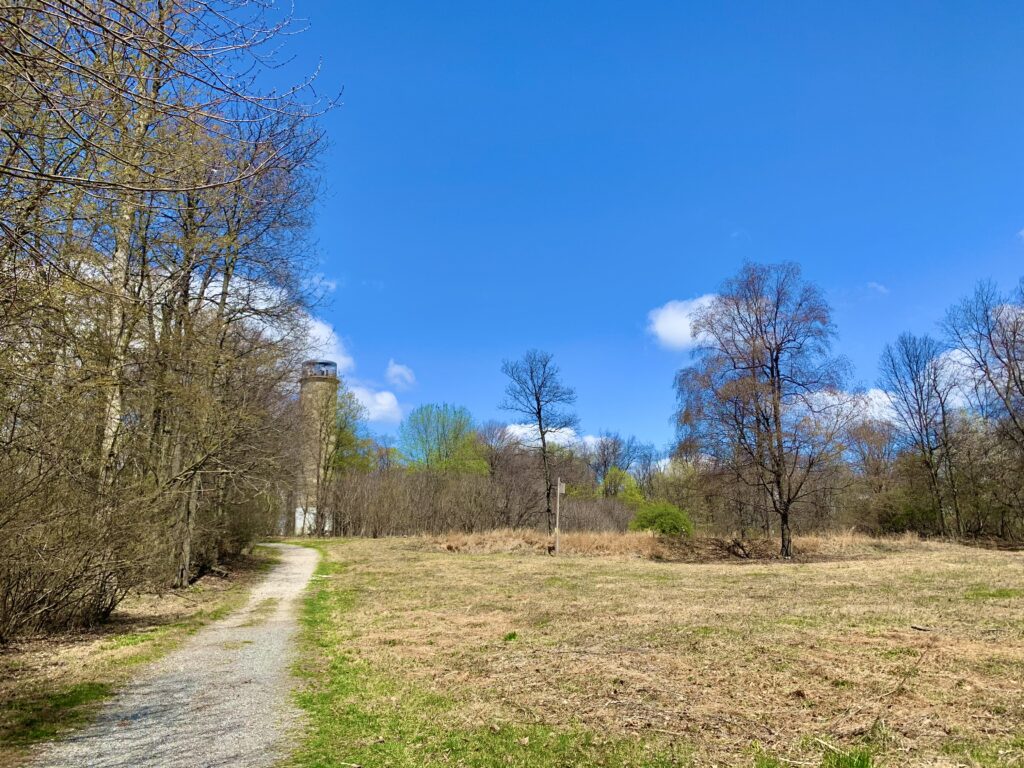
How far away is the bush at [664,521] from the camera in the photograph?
29.9 m

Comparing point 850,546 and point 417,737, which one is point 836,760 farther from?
point 850,546

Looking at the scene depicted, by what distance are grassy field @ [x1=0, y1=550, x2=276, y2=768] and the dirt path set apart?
240 mm

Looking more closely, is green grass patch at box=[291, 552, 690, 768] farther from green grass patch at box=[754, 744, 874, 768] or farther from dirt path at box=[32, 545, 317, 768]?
green grass patch at box=[754, 744, 874, 768]

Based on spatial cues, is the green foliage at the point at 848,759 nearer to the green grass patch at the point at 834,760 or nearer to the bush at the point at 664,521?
the green grass patch at the point at 834,760

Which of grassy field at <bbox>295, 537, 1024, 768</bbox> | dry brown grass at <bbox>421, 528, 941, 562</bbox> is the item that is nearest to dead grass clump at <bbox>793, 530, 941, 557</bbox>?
dry brown grass at <bbox>421, 528, 941, 562</bbox>

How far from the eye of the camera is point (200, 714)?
5516mm

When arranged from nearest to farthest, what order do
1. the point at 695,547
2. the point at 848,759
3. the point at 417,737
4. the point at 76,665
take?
the point at 848,759
the point at 417,737
the point at 76,665
the point at 695,547

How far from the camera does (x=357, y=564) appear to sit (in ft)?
81.4

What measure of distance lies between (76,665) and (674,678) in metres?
6.80

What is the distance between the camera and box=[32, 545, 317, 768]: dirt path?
14.7 ft

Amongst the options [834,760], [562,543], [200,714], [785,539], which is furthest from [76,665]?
[785,539]

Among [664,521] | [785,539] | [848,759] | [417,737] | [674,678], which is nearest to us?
[848,759]

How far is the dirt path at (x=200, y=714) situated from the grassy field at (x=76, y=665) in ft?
0.79

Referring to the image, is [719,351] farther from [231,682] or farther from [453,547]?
[231,682]
